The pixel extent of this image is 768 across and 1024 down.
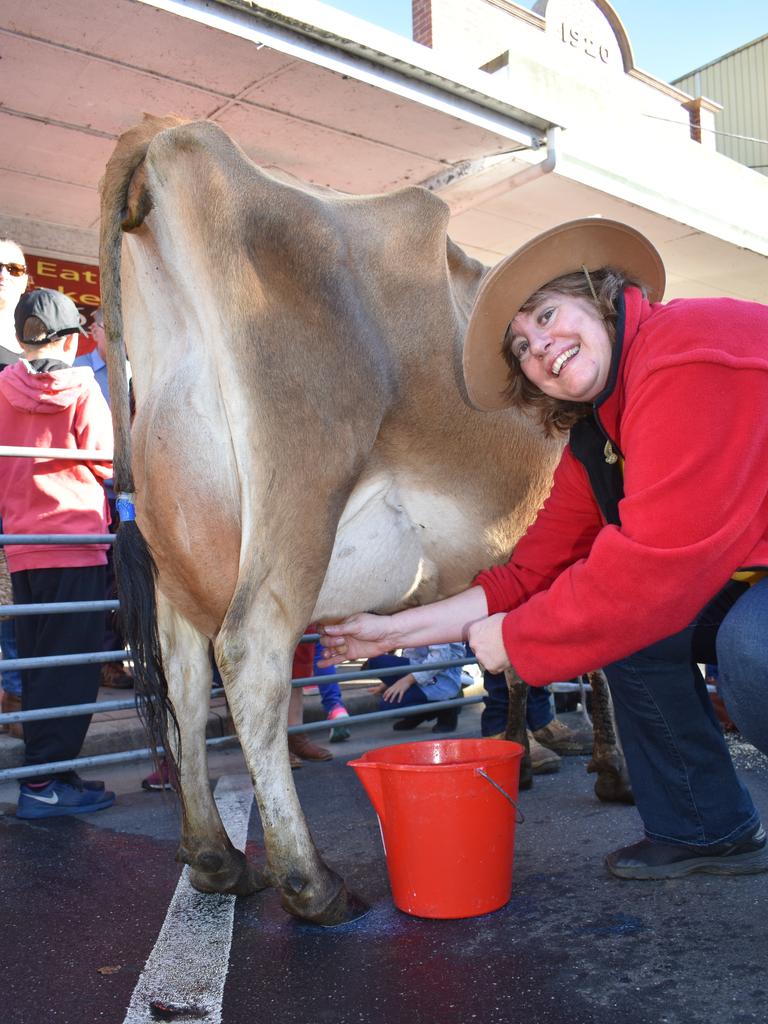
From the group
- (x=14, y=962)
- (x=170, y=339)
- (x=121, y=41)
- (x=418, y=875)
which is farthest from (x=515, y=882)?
(x=121, y=41)

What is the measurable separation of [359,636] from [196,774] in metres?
0.63

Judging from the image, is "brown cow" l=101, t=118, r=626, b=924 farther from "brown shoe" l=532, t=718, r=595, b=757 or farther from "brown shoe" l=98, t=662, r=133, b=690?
"brown shoe" l=98, t=662, r=133, b=690

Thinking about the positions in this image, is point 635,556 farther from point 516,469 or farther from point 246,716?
point 516,469

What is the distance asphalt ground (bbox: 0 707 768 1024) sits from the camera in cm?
193

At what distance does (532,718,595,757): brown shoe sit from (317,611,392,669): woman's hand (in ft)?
6.12

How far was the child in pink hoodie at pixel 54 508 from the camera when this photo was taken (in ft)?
12.5

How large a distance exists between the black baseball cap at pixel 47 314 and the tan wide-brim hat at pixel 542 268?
7.35 ft

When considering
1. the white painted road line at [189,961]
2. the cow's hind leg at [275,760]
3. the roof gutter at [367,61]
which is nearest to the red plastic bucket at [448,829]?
the cow's hind leg at [275,760]

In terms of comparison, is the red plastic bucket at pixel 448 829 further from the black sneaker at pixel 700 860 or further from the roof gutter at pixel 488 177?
the roof gutter at pixel 488 177

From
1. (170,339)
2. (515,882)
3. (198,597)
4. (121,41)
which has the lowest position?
(515,882)

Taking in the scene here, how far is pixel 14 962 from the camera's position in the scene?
89.0 inches

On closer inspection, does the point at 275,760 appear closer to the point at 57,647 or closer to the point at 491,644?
the point at 491,644

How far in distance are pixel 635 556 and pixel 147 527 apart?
56.5 inches

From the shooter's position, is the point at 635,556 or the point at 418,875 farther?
the point at 418,875
